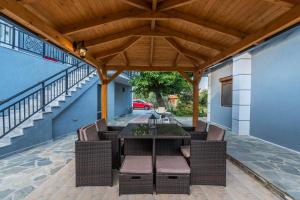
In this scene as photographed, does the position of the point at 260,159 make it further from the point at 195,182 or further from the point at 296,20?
the point at 296,20

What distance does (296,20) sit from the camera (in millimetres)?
2383

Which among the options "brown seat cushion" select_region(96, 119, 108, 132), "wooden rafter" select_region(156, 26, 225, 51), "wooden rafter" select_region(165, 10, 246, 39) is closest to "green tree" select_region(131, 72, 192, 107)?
"wooden rafter" select_region(156, 26, 225, 51)

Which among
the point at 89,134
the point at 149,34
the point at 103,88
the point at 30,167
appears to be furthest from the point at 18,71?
the point at 149,34

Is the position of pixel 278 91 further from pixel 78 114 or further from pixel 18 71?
pixel 18 71

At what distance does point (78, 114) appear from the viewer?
7688mm

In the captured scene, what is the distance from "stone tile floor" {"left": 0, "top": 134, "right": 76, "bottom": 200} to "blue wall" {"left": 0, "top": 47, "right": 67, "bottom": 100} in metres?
2.16

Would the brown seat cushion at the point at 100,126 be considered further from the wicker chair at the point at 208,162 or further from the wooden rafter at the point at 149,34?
the wicker chair at the point at 208,162

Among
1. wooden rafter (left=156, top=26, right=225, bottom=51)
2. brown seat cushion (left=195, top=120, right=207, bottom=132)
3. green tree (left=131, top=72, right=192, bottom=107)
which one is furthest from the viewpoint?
green tree (left=131, top=72, right=192, bottom=107)

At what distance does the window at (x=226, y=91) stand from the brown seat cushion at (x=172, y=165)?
579 centimetres

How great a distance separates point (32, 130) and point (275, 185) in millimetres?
5377

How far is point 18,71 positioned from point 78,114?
2468 millimetres

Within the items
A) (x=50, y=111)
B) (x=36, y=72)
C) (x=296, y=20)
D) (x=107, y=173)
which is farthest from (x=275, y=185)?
(x=36, y=72)

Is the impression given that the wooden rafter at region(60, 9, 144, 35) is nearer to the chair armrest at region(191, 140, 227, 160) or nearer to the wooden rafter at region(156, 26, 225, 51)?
the wooden rafter at region(156, 26, 225, 51)

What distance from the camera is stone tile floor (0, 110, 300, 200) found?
300 cm
